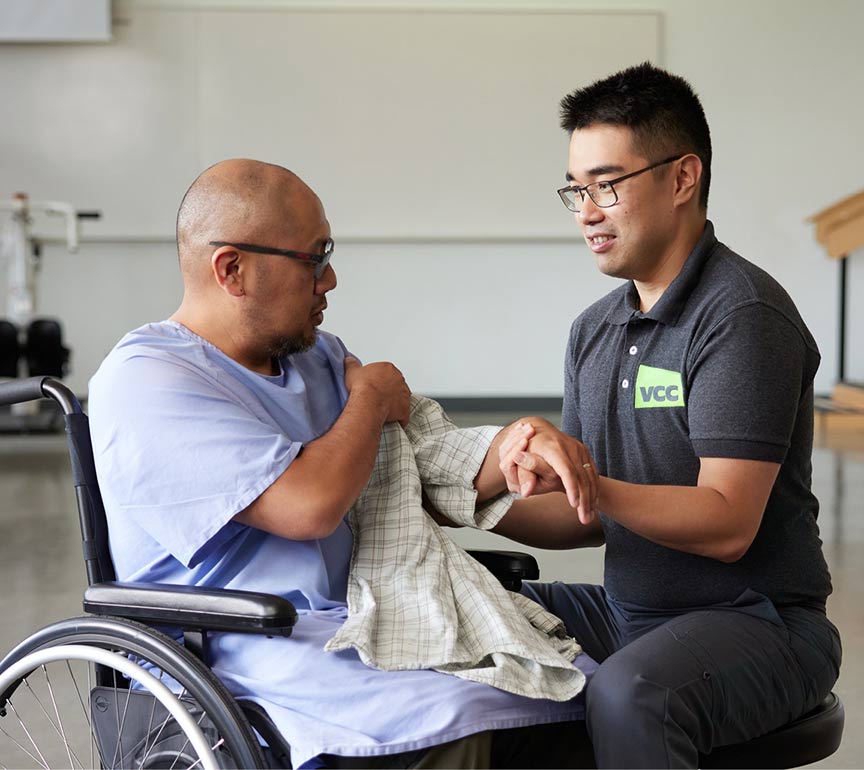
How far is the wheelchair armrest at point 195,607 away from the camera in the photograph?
122 cm

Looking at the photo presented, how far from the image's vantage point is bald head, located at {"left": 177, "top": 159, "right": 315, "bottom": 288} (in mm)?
1503

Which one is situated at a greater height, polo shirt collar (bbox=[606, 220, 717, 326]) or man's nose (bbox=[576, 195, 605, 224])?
man's nose (bbox=[576, 195, 605, 224])

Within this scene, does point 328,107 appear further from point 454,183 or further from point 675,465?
point 675,465

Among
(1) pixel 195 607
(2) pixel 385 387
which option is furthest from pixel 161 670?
(2) pixel 385 387

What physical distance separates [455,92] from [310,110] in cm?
103

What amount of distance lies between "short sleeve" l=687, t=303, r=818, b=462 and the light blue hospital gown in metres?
0.40

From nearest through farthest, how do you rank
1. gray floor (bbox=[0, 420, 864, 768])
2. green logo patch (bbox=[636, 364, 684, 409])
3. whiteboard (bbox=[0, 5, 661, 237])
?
1. green logo patch (bbox=[636, 364, 684, 409])
2. gray floor (bbox=[0, 420, 864, 768])
3. whiteboard (bbox=[0, 5, 661, 237])

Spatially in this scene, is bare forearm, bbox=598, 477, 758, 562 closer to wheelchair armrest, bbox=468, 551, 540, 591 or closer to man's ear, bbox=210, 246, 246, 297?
wheelchair armrest, bbox=468, 551, 540, 591

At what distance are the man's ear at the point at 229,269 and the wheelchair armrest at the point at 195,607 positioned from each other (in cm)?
42

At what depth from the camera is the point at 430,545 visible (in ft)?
4.93

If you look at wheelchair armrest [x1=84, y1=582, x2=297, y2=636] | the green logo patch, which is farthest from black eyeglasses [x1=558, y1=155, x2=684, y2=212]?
wheelchair armrest [x1=84, y1=582, x2=297, y2=636]

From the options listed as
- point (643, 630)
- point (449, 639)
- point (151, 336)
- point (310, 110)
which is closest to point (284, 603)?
point (449, 639)

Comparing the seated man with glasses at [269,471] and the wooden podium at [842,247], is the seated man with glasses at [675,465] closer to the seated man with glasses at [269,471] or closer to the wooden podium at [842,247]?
the seated man with glasses at [269,471]

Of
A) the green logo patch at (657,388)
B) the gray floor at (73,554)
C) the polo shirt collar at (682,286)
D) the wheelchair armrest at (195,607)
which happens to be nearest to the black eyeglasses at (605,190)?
the polo shirt collar at (682,286)
